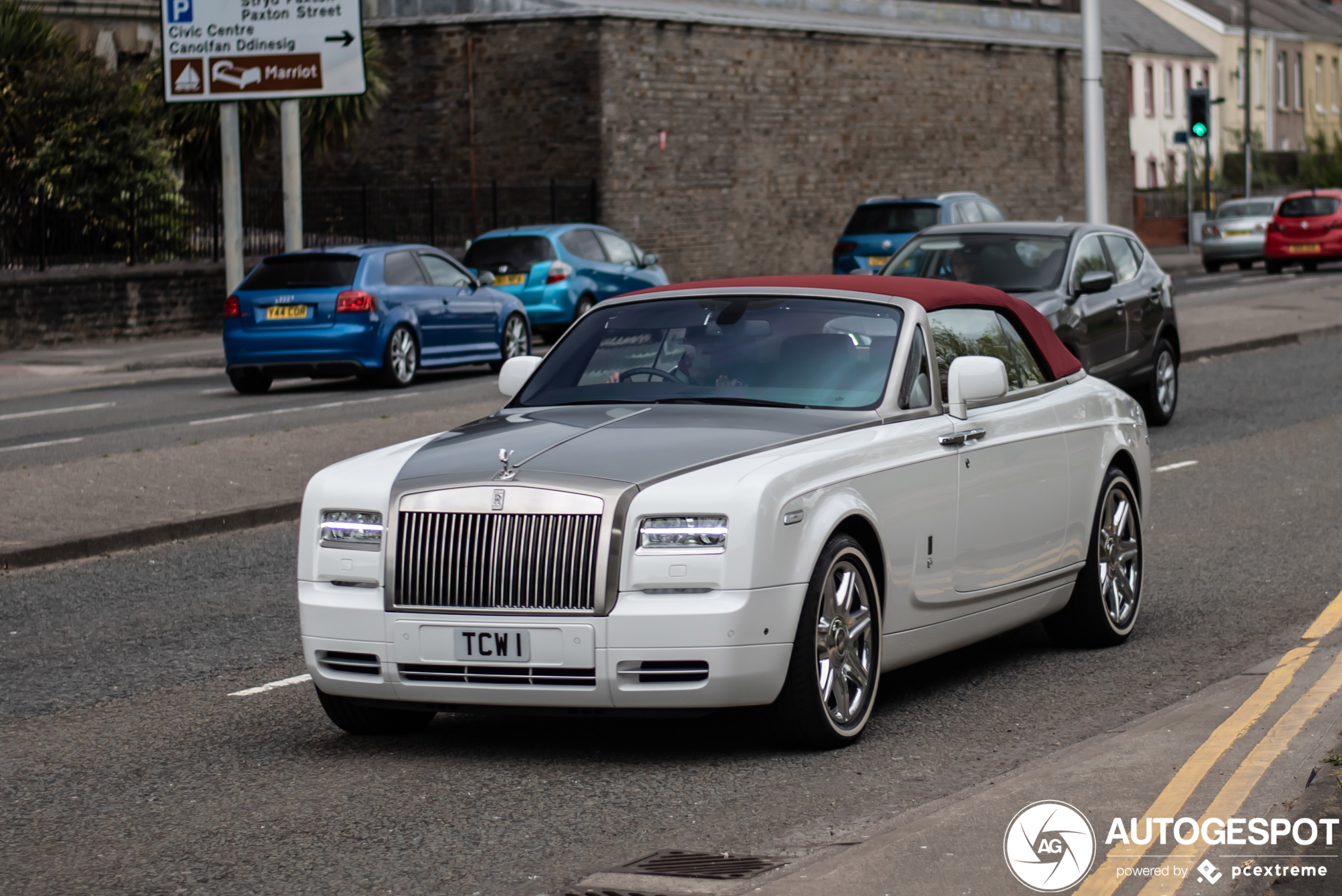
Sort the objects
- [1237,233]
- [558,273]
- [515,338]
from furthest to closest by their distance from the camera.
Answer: [1237,233] → [558,273] → [515,338]

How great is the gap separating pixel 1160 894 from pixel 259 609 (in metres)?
5.55

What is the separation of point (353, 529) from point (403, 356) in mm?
15608

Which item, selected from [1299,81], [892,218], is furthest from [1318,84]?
[892,218]

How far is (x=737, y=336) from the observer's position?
7008mm

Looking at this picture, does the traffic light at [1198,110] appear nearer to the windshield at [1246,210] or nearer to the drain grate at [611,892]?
the windshield at [1246,210]

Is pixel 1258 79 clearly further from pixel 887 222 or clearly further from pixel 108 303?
pixel 108 303

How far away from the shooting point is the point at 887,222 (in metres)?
30.5

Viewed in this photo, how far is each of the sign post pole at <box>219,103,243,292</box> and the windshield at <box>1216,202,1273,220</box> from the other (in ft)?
88.9

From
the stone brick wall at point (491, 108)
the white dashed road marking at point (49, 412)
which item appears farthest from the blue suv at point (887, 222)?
the white dashed road marking at point (49, 412)

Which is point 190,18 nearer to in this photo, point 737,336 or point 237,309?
point 237,309

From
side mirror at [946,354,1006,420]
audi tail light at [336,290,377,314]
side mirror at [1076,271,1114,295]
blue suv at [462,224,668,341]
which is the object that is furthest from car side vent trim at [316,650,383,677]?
blue suv at [462,224,668,341]

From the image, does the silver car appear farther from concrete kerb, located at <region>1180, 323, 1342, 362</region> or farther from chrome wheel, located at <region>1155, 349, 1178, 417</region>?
chrome wheel, located at <region>1155, 349, 1178, 417</region>

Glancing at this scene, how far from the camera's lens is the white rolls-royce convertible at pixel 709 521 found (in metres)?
5.77

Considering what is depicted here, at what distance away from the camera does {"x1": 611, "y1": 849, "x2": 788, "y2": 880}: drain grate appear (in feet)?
15.8
